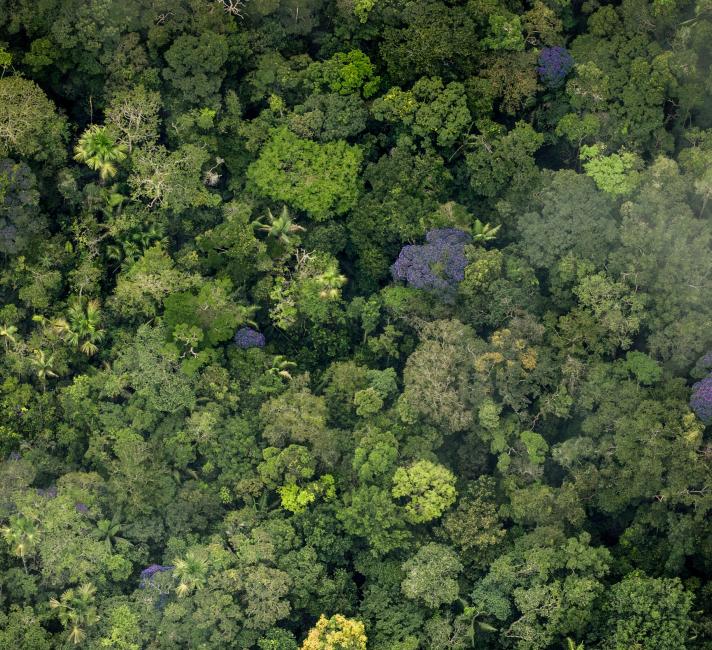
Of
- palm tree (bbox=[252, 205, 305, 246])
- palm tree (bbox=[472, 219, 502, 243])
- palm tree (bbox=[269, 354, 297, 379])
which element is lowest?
palm tree (bbox=[269, 354, 297, 379])

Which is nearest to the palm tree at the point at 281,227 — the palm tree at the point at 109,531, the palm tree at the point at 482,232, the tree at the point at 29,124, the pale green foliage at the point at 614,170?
the palm tree at the point at 482,232

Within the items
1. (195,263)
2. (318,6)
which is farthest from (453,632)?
(318,6)

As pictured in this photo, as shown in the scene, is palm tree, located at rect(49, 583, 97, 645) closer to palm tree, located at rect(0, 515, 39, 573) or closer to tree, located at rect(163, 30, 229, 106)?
palm tree, located at rect(0, 515, 39, 573)

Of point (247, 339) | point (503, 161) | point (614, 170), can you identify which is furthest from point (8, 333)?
point (614, 170)

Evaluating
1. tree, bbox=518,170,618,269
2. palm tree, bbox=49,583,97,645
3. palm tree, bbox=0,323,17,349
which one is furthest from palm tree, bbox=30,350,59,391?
tree, bbox=518,170,618,269

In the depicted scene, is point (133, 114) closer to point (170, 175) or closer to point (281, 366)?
point (170, 175)

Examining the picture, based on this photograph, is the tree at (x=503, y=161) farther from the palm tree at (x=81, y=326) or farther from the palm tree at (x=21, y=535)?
the palm tree at (x=21, y=535)

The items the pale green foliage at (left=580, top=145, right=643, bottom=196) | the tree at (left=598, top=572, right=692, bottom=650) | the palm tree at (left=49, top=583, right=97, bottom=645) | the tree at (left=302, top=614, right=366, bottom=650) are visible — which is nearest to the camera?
the tree at (left=598, top=572, right=692, bottom=650)
